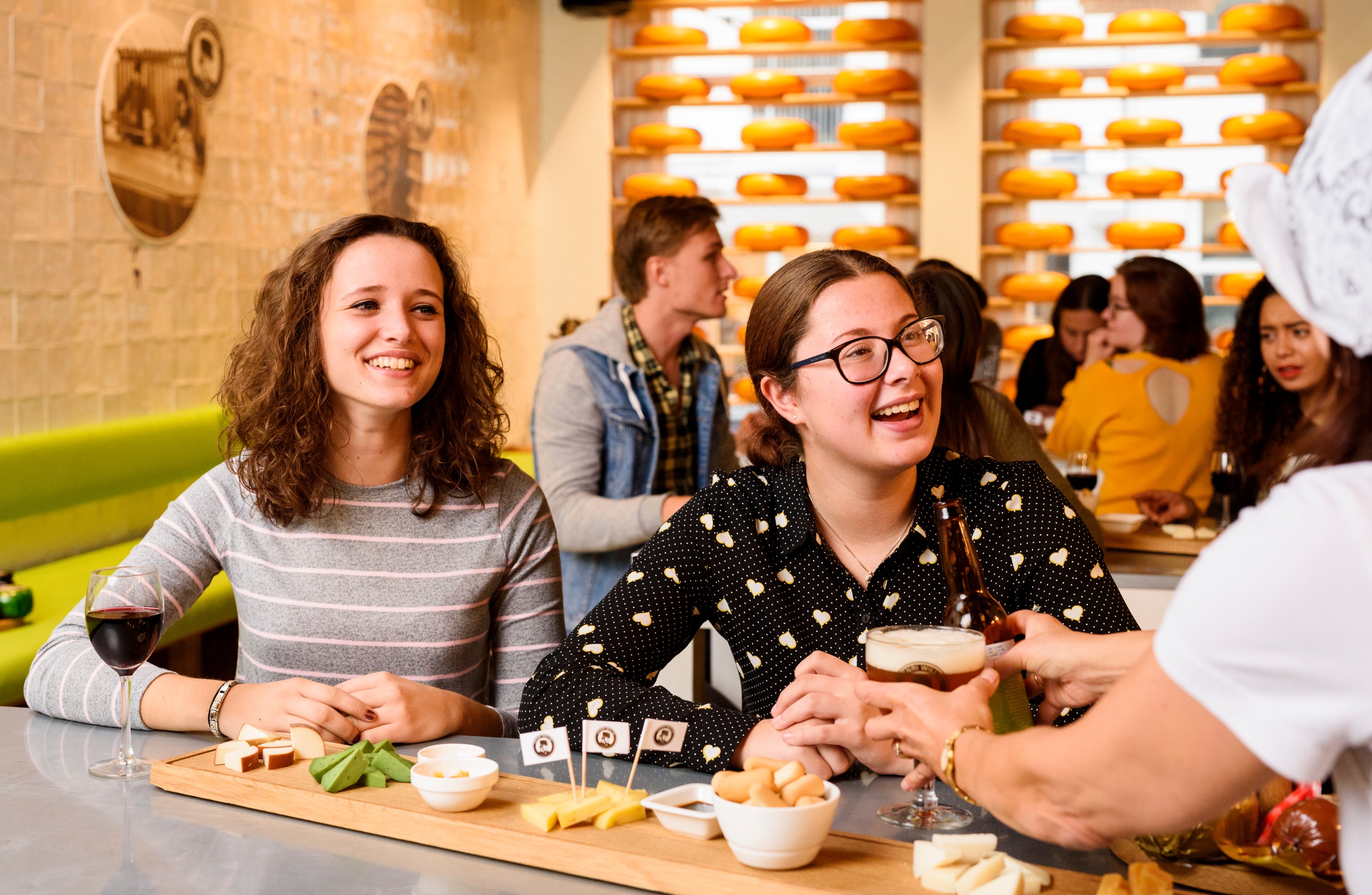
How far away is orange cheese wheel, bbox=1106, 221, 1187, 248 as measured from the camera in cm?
714

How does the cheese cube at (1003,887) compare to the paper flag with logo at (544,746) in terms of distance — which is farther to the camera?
the paper flag with logo at (544,746)

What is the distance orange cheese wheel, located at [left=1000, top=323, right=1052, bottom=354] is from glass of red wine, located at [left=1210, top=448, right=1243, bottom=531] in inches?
155

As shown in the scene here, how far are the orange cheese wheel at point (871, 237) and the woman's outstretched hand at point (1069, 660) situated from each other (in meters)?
6.11

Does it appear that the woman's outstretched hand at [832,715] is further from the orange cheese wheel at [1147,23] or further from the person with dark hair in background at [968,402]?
the orange cheese wheel at [1147,23]

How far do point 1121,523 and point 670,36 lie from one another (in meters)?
5.28

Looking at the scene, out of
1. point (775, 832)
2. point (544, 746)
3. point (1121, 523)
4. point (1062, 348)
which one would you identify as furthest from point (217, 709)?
point (1062, 348)

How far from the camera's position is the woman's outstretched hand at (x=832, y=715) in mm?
1399

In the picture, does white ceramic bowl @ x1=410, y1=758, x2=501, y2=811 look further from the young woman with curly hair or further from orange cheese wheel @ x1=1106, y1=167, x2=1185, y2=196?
orange cheese wheel @ x1=1106, y1=167, x2=1185, y2=196

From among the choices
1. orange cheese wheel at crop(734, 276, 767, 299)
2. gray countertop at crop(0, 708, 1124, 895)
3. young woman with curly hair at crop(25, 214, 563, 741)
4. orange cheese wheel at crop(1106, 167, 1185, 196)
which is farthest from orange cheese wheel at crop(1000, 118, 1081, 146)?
gray countertop at crop(0, 708, 1124, 895)

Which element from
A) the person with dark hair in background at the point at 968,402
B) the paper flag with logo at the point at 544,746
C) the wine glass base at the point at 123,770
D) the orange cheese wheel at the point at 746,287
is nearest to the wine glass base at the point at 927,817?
the paper flag with logo at the point at 544,746

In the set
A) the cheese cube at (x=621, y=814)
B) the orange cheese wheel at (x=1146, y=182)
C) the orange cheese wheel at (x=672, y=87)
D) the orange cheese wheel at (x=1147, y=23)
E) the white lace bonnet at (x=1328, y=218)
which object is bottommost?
the cheese cube at (x=621, y=814)

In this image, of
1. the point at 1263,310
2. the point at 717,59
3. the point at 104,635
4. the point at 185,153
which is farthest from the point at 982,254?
the point at 104,635

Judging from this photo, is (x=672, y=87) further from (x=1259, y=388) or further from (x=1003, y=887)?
(x=1003, y=887)

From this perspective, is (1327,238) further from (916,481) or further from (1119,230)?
(1119,230)
